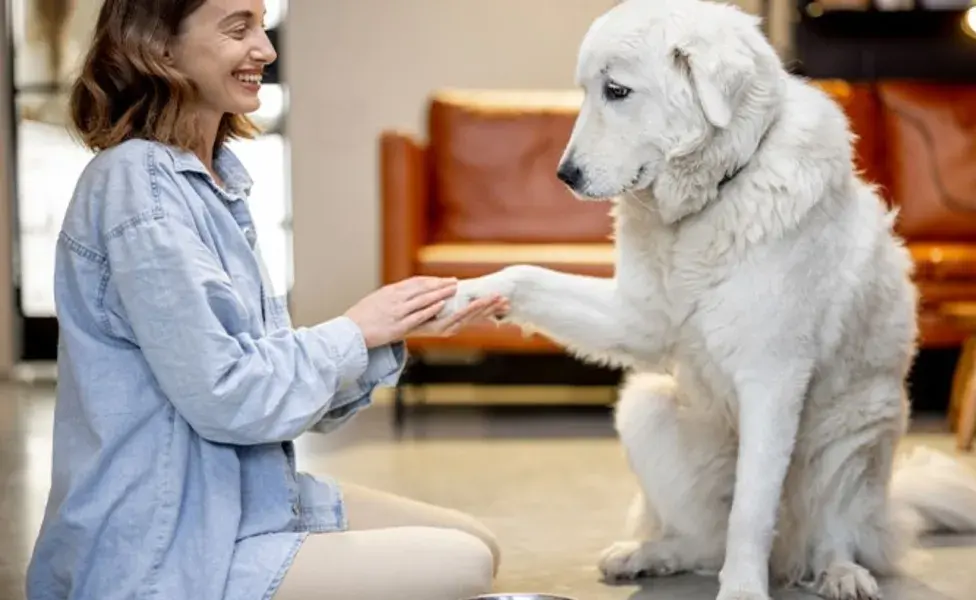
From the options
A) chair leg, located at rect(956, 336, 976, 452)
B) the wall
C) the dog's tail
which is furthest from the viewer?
the wall

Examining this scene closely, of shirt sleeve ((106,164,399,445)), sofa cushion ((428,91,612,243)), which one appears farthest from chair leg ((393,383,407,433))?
shirt sleeve ((106,164,399,445))

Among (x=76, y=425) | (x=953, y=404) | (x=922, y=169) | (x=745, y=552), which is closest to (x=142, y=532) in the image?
(x=76, y=425)

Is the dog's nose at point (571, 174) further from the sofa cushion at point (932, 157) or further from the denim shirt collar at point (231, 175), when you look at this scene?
the sofa cushion at point (932, 157)

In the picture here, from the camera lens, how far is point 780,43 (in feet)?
18.4

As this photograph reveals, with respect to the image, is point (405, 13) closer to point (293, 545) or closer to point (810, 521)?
point (810, 521)

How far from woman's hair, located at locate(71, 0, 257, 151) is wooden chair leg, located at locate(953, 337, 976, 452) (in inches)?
110

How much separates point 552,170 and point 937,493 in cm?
246

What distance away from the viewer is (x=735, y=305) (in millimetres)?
2107

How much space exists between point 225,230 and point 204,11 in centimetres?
28

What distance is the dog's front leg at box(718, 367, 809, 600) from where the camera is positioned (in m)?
2.07

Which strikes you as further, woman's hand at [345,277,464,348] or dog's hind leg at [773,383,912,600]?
dog's hind leg at [773,383,912,600]

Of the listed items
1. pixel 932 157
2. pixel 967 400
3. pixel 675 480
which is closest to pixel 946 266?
pixel 967 400

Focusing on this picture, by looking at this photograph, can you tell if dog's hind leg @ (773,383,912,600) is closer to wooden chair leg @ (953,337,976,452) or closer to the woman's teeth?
the woman's teeth

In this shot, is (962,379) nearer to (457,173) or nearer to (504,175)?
(504,175)
